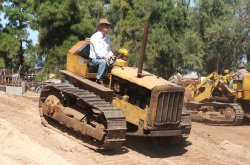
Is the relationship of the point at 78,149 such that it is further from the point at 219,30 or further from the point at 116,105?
the point at 219,30

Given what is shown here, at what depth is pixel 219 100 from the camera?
1756 cm

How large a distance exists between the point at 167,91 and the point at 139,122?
83 centimetres

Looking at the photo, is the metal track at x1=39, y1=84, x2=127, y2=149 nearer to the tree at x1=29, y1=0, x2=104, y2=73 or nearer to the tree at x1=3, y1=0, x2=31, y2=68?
the tree at x1=29, y1=0, x2=104, y2=73

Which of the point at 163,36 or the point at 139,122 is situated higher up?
the point at 163,36

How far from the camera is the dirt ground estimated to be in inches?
344

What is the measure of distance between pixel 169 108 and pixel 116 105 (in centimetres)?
122

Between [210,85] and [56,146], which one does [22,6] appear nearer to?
[210,85]

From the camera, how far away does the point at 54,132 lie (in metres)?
10.5

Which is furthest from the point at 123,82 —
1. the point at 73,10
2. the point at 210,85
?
the point at 73,10

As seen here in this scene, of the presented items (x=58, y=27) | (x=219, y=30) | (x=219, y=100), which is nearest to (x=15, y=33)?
(x=58, y=27)

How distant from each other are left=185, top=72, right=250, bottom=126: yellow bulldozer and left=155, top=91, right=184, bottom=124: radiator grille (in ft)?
24.1

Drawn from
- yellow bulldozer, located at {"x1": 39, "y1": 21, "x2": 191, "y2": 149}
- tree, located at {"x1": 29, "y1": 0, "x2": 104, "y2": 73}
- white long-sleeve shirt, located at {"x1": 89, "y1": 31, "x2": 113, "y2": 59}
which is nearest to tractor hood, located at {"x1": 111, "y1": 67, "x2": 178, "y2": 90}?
yellow bulldozer, located at {"x1": 39, "y1": 21, "x2": 191, "y2": 149}

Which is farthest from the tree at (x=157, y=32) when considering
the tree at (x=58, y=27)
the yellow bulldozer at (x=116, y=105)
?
the yellow bulldozer at (x=116, y=105)

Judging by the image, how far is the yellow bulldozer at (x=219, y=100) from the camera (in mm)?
17000
